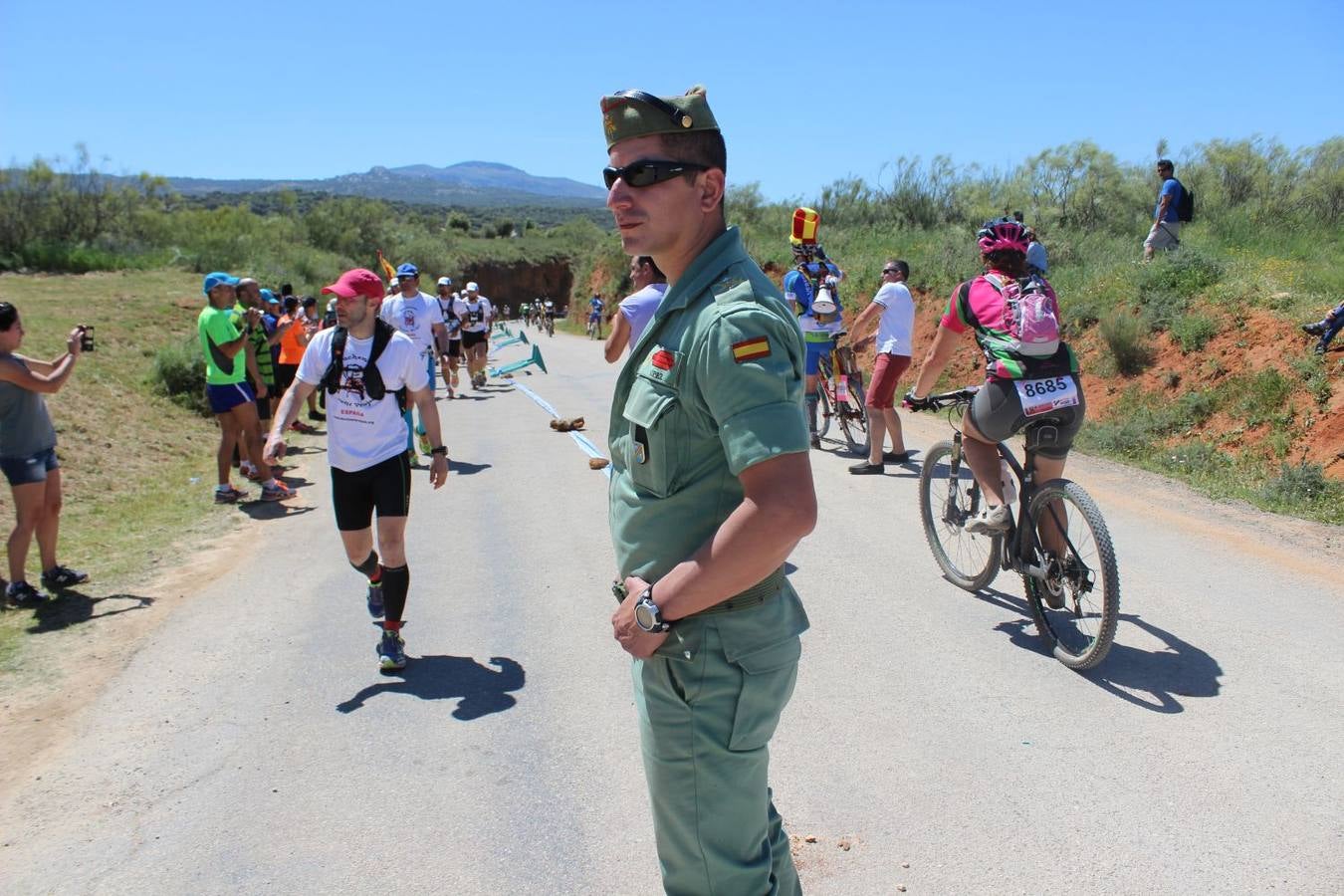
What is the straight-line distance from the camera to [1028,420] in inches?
197

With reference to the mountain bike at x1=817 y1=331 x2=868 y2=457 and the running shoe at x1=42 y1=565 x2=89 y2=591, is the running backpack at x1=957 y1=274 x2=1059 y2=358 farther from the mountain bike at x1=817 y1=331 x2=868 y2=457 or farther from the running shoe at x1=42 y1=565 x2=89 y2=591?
the running shoe at x1=42 y1=565 x2=89 y2=591

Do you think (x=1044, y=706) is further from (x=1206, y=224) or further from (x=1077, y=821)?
(x=1206, y=224)

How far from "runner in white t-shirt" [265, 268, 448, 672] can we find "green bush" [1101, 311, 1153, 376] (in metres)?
10.0

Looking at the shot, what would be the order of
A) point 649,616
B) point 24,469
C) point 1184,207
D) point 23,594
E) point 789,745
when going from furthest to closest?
point 1184,207
point 24,469
point 23,594
point 789,745
point 649,616

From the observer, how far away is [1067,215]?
19.3 m

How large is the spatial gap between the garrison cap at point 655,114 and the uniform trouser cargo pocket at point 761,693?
1.19 metres

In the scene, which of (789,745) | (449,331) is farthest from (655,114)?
(449,331)

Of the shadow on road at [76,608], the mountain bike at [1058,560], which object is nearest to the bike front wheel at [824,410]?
the mountain bike at [1058,560]

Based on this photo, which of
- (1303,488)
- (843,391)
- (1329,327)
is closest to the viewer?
(1303,488)

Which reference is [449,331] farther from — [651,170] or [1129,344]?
[651,170]

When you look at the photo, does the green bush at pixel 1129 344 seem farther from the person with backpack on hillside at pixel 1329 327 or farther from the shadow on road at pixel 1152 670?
the shadow on road at pixel 1152 670

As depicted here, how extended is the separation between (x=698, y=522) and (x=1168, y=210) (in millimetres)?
14197

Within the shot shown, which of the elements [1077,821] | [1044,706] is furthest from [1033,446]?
[1077,821]

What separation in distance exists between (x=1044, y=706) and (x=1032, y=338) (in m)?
1.82
